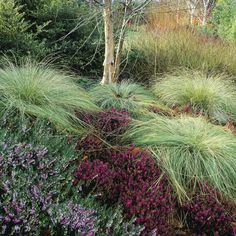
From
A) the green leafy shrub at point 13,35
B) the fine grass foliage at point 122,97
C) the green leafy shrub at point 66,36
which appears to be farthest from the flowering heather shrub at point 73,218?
the green leafy shrub at point 66,36

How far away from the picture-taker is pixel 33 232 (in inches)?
80.9

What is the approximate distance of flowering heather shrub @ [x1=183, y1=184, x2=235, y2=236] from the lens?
2.69 metres

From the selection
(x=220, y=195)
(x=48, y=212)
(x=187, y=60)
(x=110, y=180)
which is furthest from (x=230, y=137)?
(x=187, y=60)

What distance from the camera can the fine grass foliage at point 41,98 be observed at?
137 inches

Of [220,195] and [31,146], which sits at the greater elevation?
[31,146]

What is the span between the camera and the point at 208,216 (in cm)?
271

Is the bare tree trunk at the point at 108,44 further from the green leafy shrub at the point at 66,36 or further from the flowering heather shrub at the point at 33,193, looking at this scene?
the flowering heather shrub at the point at 33,193

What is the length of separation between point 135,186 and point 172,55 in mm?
4565

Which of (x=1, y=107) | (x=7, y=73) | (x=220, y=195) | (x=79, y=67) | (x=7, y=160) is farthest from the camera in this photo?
(x=79, y=67)

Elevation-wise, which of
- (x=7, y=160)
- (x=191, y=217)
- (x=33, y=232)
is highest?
(x=7, y=160)

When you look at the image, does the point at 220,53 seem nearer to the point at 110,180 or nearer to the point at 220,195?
the point at 220,195

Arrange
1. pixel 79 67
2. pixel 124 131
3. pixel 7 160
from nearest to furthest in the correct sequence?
1. pixel 7 160
2. pixel 124 131
3. pixel 79 67

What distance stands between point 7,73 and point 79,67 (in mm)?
2428

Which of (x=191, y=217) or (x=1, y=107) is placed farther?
(x=1, y=107)
